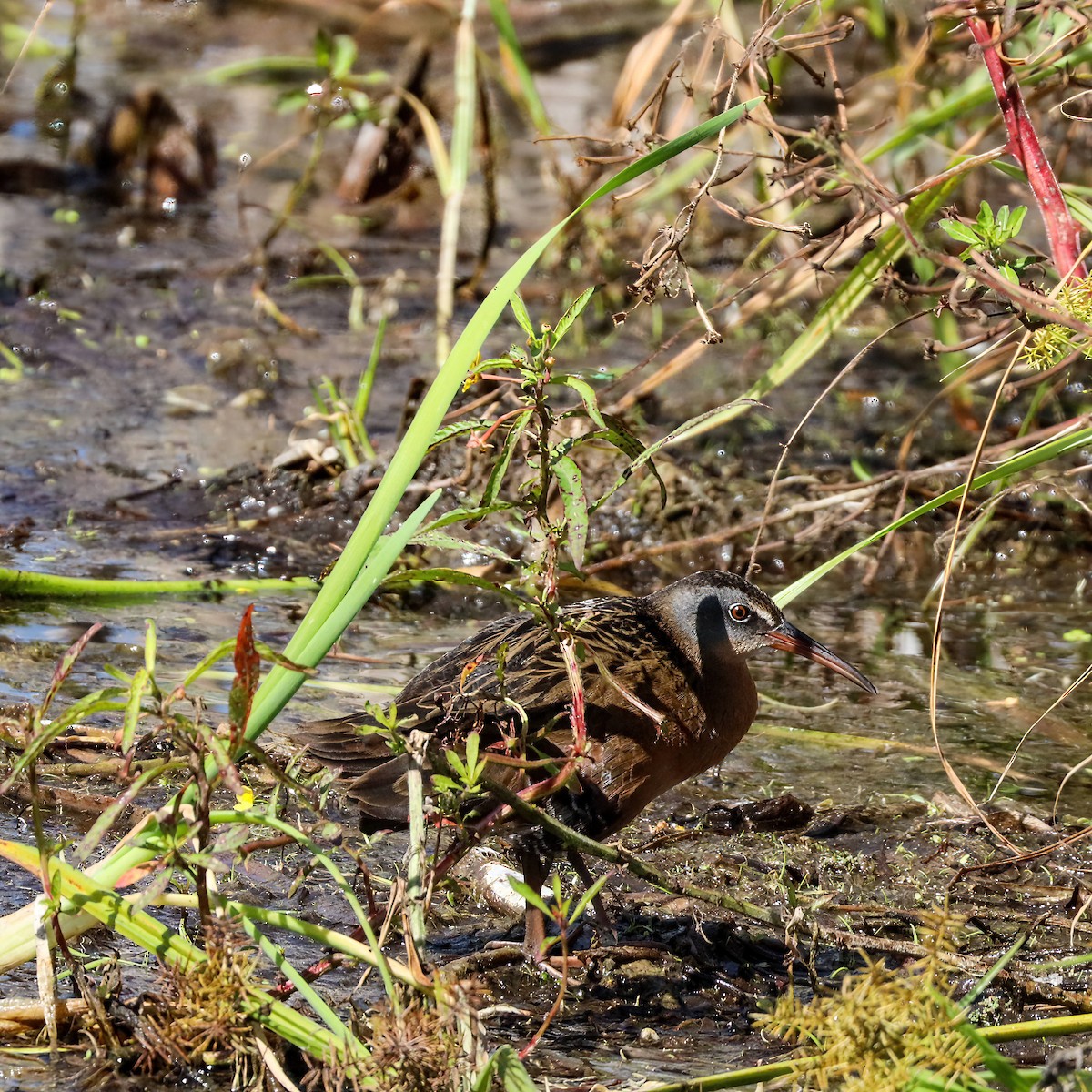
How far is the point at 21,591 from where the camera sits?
452 centimetres

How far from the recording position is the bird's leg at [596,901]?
3143 mm

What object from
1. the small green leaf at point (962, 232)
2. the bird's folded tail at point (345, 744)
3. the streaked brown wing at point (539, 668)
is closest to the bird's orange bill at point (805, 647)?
the streaked brown wing at point (539, 668)

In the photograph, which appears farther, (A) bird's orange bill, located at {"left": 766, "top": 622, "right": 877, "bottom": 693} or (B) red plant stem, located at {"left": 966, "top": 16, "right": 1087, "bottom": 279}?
(A) bird's orange bill, located at {"left": 766, "top": 622, "right": 877, "bottom": 693}

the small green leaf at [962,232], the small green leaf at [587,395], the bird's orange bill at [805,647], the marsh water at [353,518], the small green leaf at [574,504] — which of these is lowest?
the marsh water at [353,518]

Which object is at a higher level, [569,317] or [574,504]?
[569,317]

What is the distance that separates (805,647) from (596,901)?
861 millimetres

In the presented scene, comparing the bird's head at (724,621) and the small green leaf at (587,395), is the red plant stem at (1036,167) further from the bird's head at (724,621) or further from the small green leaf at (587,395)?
the small green leaf at (587,395)

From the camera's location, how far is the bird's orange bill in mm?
3711

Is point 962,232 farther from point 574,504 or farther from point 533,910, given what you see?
point 533,910

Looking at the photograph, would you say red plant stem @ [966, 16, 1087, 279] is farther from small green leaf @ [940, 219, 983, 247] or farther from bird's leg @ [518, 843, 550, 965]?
bird's leg @ [518, 843, 550, 965]

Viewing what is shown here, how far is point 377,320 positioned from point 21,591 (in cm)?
282

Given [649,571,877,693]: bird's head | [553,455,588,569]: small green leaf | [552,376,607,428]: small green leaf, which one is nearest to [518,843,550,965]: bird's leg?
[649,571,877,693]: bird's head

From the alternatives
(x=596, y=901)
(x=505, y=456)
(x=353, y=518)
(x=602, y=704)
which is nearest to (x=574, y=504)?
(x=505, y=456)

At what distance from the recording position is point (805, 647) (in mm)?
3764
